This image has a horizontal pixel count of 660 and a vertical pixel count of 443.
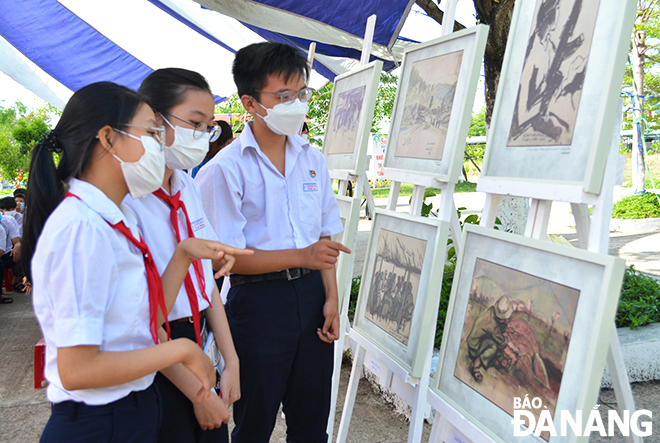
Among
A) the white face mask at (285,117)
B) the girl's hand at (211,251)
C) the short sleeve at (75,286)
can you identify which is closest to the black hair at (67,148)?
the short sleeve at (75,286)

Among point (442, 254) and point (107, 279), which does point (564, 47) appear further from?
point (107, 279)

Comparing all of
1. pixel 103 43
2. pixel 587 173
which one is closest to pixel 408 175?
pixel 587 173

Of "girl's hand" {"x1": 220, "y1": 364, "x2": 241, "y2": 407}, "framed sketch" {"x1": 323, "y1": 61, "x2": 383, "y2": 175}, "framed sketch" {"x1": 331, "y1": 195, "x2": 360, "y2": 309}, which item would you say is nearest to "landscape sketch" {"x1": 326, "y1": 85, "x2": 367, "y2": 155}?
"framed sketch" {"x1": 323, "y1": 61, "x2": 383, "y2": 175}

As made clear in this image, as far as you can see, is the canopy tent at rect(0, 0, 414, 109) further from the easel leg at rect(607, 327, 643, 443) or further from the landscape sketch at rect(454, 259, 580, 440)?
the easel leg at rect(607, 327, 643, 443)

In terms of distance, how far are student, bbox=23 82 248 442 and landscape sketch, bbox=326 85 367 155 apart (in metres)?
1.71

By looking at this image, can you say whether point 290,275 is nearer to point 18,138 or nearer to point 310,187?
point 310,187

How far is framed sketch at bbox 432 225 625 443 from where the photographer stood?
4.22 feet

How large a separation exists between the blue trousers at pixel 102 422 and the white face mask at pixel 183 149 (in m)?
0.69

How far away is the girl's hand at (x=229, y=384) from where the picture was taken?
1.53 metres

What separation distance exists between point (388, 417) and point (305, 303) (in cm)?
162

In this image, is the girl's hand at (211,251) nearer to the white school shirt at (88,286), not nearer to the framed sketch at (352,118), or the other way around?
the white school shirt at (88,286)

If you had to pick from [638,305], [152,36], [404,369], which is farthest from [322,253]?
[152,36]

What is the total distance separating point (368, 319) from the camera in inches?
92.8

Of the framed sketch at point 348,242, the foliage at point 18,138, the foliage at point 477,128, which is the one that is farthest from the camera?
the foliage at point 477,128
